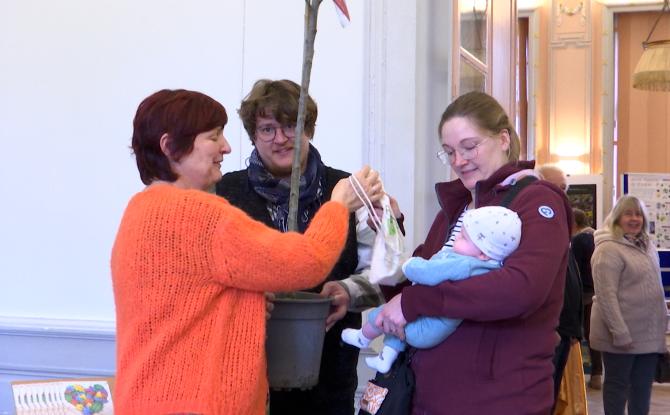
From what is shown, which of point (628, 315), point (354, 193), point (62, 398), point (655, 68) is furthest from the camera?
point (655, 68)

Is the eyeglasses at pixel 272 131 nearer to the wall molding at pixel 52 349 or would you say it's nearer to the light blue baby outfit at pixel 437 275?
the light blue baby outfit at pixel 437 275

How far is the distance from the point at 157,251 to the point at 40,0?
2.55 m

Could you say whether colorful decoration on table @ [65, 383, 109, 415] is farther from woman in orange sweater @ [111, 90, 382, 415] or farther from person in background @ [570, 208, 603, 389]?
person in background @ [570, 208, 603, 389]

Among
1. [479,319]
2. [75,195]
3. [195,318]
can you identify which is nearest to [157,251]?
[195,318]

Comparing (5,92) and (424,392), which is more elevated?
(5,92)

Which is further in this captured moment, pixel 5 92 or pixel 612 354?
pixel 612 354

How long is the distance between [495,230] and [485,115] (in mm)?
345

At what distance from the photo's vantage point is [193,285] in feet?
5.81

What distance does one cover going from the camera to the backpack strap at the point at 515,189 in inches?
80.7

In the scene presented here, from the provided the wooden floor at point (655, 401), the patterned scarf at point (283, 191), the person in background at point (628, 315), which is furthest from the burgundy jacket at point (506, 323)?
the wooden floor at point (655, 401)

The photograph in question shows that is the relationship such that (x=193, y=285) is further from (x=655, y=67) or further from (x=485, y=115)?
(x=655, y=67)

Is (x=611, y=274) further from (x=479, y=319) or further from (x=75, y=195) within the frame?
(x=479, y=319)

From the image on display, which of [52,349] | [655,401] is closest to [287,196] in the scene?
[52,349]

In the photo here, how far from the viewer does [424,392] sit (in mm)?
2072
